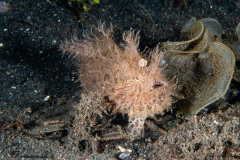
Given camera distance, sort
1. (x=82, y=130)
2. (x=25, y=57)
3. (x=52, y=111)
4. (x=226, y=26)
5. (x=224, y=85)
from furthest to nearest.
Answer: (x=226, y=26)
(x=25, y=57)
(x=52, y=111)
(x=82, y=130)
(x=224, y=85)

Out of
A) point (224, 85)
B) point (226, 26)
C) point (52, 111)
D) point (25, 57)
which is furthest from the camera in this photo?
point (226, 26)

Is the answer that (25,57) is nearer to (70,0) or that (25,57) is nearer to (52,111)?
(52,111)

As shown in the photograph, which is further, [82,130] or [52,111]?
[52,111]

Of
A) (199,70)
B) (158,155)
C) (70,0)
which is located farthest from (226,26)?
(70,0)

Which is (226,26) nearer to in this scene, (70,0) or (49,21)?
(70,0)

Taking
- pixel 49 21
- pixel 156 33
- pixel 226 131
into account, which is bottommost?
pixel 226 131

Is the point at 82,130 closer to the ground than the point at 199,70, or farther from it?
closer to the ground
